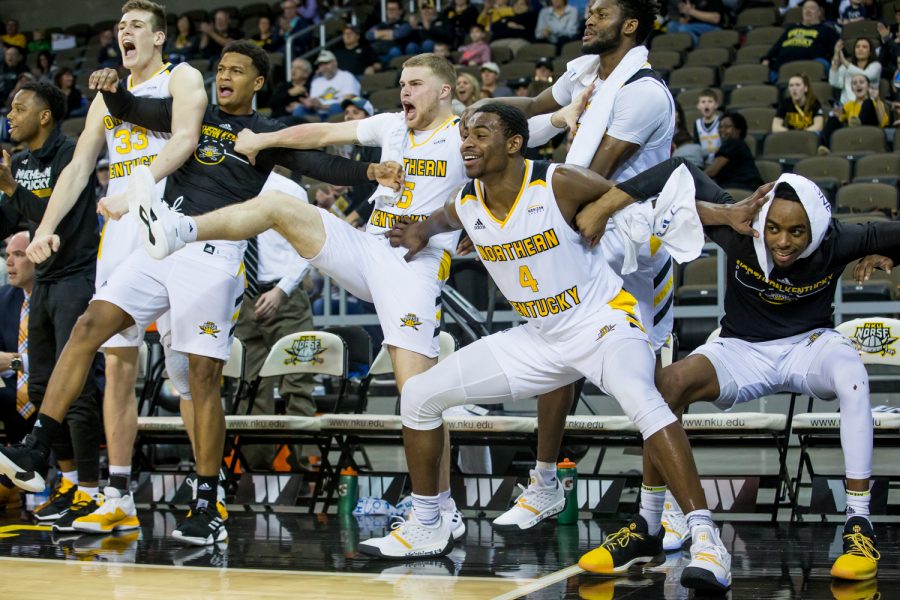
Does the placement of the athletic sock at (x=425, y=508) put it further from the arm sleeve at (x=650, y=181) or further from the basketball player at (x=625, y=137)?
the arm sleeve at (x=650, y=181)

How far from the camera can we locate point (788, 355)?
4738 mm

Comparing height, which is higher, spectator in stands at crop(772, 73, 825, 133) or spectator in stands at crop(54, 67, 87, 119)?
spectator in stands at crop(54, 67, 87, 119)

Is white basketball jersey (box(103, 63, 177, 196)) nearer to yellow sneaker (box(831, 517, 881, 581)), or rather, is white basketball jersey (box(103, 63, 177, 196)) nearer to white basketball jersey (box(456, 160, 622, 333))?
white basketball jersey (box(456, 160, 622, 333))

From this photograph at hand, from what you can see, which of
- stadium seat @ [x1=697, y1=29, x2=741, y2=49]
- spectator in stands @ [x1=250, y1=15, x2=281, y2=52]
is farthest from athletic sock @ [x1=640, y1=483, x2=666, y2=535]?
spectator in stands @ [x1=250, y1=15, x2=281, y2=52]

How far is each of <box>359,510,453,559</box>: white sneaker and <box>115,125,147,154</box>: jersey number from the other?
2.37 meters

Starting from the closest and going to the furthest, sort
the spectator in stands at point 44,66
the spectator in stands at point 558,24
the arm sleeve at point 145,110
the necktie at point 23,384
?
1. the arm sleeve at point 145,110
2. the necktie at point 23,384
3. the spectator in stands at point 558,24
4. the spectator in stands at point 44,66

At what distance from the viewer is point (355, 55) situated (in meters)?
14.6

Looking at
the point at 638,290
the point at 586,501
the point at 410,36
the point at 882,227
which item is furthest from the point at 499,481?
the point at 410,36

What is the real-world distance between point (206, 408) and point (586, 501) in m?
2.19

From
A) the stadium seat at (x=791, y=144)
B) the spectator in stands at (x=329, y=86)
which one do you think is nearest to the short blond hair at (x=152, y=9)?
the stadium seat at (x=791, y=144)

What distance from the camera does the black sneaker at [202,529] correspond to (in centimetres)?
520

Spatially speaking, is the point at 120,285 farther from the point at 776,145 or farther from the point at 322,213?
the point at 776,145

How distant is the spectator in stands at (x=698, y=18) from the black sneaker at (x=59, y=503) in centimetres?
974

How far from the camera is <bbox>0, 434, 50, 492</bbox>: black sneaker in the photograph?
16.0 ft
